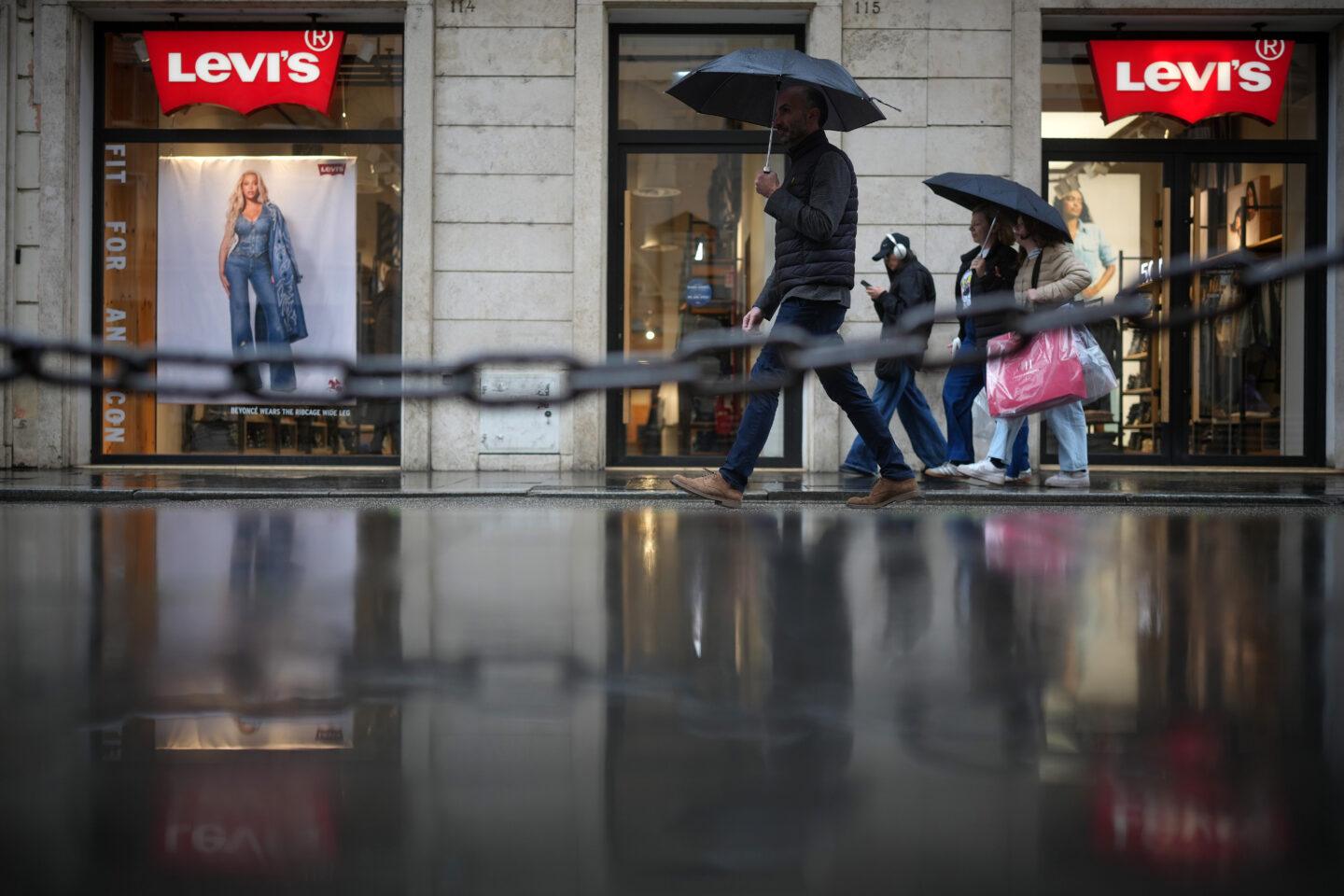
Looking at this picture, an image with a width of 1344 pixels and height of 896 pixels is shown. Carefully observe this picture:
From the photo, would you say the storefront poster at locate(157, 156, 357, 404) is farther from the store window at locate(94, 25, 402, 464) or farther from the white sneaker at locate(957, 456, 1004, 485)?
the white sneaker at locate(957, 456, 1004, 485)

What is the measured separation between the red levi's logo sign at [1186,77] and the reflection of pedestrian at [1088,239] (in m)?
0.85

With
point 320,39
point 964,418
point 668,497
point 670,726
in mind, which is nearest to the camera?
point 670,726

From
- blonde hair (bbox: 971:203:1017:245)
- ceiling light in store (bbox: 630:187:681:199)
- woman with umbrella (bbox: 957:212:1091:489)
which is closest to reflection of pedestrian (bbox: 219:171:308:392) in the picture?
ceiling light in store (bbox: 630:187:681:199)

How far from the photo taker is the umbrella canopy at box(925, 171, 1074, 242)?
9539 millimetres

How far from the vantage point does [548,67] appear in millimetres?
13172

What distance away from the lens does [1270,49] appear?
1346 cm

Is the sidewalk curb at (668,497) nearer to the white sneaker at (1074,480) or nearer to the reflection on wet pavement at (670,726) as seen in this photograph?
the white sneaker at (1074,480)

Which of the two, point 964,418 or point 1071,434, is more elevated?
point 964,418

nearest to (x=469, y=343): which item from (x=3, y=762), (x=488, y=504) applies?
(x=488, y=504)

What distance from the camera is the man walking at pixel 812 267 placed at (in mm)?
7086

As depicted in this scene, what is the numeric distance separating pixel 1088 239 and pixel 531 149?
18.2 feet

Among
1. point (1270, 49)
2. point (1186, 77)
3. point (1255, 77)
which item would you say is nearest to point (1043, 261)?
point (1186, 77)

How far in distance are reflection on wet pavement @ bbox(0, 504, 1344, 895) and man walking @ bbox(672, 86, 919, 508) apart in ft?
4.22

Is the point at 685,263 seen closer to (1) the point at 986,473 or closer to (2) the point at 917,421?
(2) the point at 917,421
